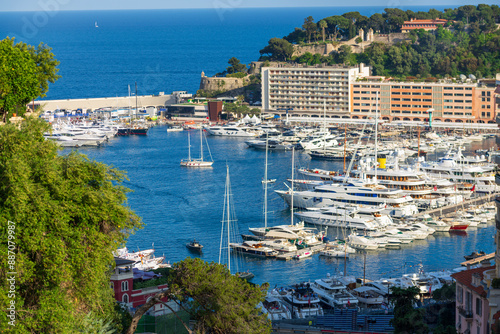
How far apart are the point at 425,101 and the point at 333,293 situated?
3407 centimetres

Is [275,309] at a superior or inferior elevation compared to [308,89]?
inferior

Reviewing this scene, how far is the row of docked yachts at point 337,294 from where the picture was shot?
17.5 m

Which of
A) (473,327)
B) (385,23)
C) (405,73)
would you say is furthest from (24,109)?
(385,23)

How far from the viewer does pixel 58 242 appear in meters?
8.83

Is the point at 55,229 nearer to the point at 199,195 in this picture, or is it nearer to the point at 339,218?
the point at 339,218

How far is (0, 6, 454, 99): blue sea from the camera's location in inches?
3219

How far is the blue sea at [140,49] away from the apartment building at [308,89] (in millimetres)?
20756

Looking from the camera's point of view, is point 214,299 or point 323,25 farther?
point 323,25

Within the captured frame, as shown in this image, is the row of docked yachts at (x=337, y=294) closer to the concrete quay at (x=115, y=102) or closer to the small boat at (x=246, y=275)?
the small boat at (x=246, y=275)

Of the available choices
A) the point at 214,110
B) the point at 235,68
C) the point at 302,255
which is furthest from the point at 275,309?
the point at 235,68

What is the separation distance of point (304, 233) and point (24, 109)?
12.9m

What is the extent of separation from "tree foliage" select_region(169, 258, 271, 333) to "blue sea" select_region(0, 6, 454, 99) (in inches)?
2532

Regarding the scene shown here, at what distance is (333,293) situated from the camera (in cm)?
1853

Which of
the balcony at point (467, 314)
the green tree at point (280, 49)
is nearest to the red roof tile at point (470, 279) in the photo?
the balcony at point (467, 314)
